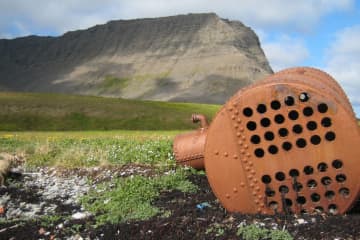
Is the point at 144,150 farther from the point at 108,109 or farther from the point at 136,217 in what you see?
the point at 108,109

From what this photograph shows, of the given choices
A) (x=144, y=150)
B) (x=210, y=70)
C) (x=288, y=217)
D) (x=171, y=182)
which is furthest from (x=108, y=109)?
(x=210, y=70)

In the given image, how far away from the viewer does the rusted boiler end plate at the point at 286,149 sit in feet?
27.6

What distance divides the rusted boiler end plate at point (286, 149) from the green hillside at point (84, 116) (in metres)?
49.2

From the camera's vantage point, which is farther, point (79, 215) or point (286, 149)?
point (79, 215)

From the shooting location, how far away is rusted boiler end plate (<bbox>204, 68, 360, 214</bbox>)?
8.42 meters

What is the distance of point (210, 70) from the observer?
192750 millimetres

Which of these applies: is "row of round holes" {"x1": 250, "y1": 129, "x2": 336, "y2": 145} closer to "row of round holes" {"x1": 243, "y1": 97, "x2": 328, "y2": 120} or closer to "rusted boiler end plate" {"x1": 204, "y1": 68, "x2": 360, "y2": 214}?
"rusted boiler end plate" {"x1": 204, "y1": 68, "x2": 360, "y2": 214}

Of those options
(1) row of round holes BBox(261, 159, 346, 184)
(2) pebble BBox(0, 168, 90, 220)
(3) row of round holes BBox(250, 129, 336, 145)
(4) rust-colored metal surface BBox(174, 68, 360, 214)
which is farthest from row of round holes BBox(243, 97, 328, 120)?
(2) pebble BBox(0, 168, 90, 220)

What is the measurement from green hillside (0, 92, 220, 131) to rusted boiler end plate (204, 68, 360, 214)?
49.2 m

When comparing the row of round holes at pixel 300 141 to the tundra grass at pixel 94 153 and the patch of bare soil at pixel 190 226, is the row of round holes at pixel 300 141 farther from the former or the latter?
the tundra grass at pixel 94 153

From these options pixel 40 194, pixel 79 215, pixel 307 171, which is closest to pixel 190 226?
pixel 307 171

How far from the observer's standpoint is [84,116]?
65750 millimetres

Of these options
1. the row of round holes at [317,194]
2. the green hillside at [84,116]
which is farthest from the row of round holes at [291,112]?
the green hillside at [84,116]

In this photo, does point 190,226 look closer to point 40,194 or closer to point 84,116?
point 40,194
